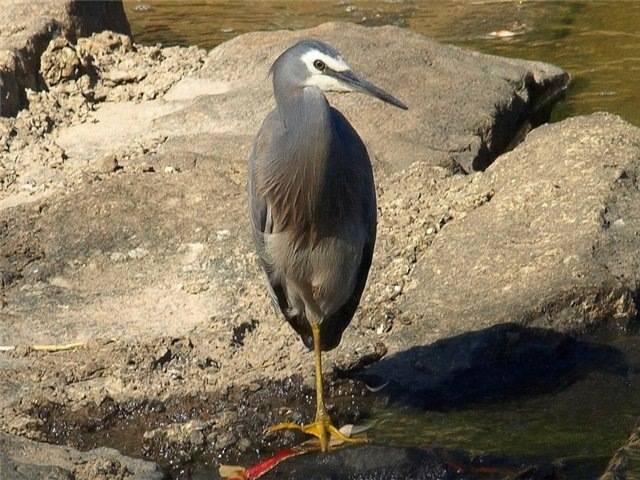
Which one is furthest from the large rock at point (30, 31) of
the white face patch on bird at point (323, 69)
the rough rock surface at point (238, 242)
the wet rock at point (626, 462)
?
the wet rock at point (626, 462)

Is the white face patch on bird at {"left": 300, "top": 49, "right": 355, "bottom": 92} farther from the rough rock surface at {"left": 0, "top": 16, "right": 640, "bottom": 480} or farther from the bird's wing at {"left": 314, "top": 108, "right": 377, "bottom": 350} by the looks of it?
the rough rock surface at {"left": 0, "top": 16, "right": 640, "bottom": 480}

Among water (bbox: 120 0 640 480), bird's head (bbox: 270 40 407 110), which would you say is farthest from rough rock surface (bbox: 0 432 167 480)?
bird's head (bbox: 270 40 407 110)

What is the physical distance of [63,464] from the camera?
4902mm

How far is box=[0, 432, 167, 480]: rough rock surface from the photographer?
15.4 feet

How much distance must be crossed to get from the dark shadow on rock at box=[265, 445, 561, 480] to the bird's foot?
0.27 m

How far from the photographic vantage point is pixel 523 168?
23.1ft

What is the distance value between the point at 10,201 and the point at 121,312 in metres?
1.34

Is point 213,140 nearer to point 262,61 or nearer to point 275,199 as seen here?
point 262,61

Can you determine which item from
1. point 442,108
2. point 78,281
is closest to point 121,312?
point 78,281

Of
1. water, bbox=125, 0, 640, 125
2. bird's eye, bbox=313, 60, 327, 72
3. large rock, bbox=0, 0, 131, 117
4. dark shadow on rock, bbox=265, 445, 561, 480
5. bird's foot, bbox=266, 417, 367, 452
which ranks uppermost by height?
bird's eye, bbox=313, 60, 327, 72

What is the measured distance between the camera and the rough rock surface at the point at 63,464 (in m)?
4.70

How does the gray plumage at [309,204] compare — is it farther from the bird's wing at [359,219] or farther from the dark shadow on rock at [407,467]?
the dark shadow on rock at [407,467]

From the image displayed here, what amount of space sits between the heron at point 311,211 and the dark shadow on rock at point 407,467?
318 millimetres

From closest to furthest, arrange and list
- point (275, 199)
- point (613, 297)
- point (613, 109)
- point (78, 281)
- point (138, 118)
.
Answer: point (275, 199) → point (613, 297) → point (78, 281) → point (138, 118) → point (613, 109)
